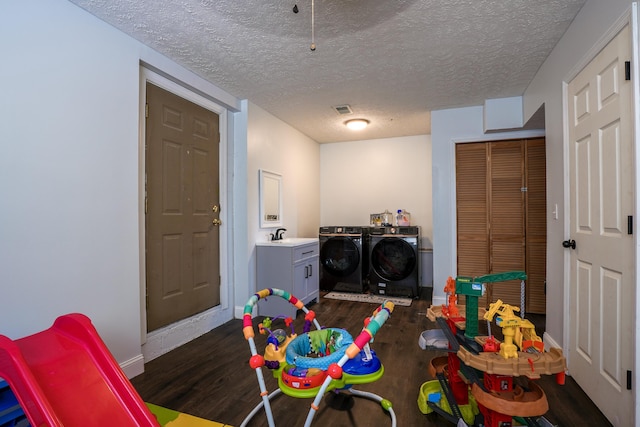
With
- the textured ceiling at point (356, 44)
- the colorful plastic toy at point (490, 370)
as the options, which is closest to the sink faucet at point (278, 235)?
the textured ceiling at point (356, 44)

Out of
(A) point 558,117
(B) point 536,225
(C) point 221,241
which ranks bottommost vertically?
(C) point 221,241

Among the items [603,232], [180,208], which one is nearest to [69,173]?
[180,208]

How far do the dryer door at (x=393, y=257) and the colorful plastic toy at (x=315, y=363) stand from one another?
8.09 feet

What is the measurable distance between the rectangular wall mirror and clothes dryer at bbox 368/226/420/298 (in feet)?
4.41

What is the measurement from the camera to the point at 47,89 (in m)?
1.74

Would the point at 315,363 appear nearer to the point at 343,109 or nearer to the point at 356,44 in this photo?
the point at 356,44

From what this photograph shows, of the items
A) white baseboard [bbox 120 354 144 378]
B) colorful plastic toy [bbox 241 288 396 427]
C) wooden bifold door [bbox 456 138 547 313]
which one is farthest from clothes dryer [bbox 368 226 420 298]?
white baseboard [bbox 120 354 144 378]

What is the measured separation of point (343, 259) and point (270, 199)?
4.68ft

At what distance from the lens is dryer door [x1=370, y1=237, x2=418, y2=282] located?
410 cm

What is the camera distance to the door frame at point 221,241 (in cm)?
232

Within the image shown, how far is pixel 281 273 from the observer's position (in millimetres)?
3371

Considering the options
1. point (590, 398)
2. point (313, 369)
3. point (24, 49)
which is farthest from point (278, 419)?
point (24, 49)

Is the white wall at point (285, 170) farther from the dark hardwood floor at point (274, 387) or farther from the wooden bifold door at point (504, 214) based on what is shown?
the wooden bifold door at point (504, 214)

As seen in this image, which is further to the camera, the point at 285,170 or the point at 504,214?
the point at 285,170
